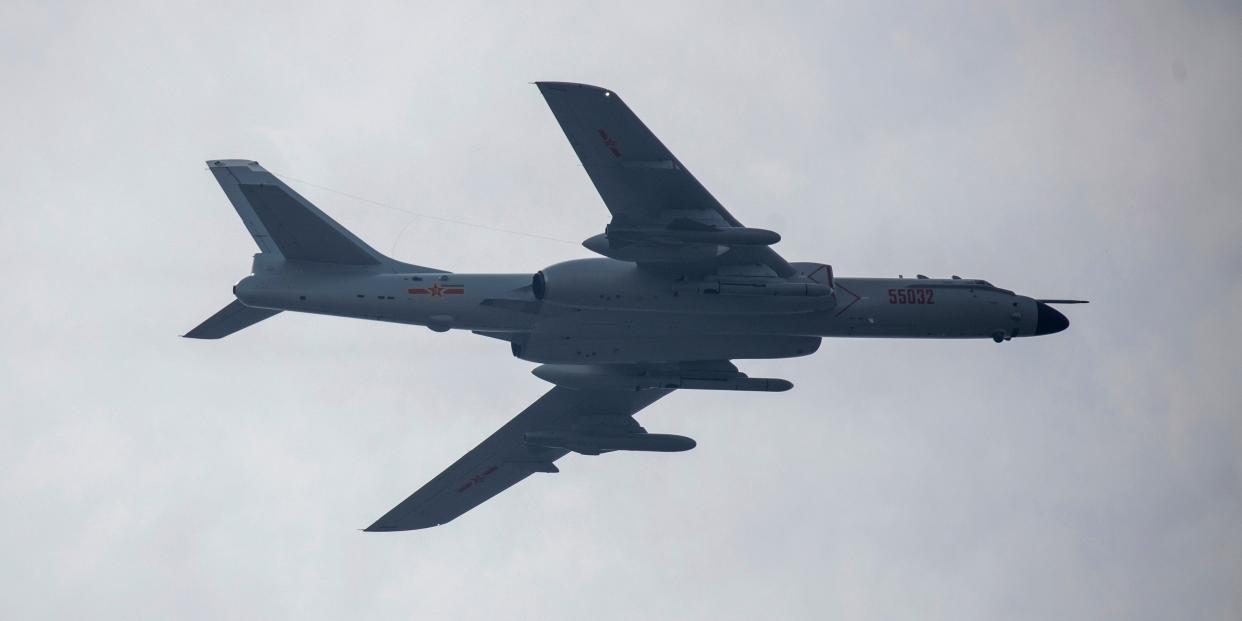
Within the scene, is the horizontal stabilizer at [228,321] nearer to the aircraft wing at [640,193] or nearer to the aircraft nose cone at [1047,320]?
the aircraft wing at [640,193]

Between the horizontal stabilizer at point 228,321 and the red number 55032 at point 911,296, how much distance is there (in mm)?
16379

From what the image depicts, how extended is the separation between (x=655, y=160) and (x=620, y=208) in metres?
1.47

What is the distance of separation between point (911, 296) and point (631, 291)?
26.9ft

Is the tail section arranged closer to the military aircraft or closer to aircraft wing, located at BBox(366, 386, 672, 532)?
the military aircraft

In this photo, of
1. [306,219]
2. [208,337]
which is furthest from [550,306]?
[208,337]

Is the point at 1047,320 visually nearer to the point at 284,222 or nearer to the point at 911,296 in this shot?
the point at 911,296

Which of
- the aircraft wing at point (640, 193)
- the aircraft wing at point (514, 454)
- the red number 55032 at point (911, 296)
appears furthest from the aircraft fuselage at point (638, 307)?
the aircraft wing at point (514, 454)

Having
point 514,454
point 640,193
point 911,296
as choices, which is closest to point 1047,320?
point 911,296

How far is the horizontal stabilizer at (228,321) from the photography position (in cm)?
3634

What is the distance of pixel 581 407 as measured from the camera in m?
44.1

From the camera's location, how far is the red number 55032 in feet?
125

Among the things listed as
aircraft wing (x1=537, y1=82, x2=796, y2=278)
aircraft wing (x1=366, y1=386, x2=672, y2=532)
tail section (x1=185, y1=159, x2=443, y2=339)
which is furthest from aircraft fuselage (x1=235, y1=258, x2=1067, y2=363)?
aircraft wing (x1=366, y1=386, x2=672, y2=532)

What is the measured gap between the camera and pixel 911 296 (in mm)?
38344

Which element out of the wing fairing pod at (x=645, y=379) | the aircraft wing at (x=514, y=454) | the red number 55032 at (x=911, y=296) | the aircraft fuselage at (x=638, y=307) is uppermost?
the red number 55032 at (x=911, y=296)
